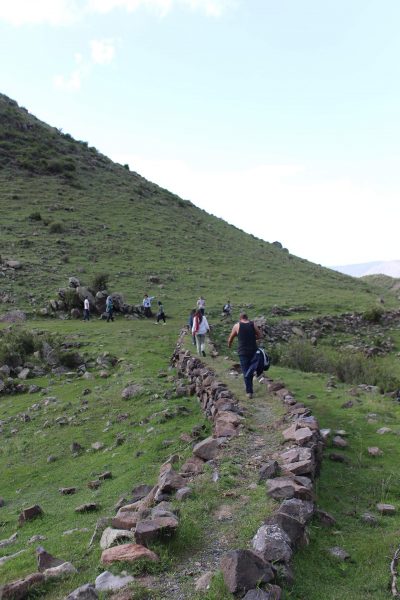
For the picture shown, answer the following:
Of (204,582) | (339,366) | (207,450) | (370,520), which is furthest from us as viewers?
(339,366)

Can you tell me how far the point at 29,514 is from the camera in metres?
7.55

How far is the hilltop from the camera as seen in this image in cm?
3456

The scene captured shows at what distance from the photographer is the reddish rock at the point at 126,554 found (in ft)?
15.8

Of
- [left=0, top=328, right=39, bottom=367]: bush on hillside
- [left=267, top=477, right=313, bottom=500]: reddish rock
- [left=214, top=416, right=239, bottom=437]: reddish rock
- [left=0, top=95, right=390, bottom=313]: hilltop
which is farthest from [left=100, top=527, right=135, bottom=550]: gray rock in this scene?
[left=0, top=95, right=390, bottom=313]: hilltop

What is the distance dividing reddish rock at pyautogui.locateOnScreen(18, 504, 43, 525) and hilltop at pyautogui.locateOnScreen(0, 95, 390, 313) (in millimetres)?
22362

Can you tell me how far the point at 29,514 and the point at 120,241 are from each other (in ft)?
123

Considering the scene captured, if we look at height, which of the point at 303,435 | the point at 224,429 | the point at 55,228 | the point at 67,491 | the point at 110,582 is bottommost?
the point at 67,491

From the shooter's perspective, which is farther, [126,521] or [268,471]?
[268,471]

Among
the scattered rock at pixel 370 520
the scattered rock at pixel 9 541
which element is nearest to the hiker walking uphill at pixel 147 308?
the scattered rock at pixel 9 541

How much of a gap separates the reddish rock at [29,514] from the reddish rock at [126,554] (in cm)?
304

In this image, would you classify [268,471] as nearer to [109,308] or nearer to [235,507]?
[235,507]

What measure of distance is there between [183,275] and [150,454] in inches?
1161

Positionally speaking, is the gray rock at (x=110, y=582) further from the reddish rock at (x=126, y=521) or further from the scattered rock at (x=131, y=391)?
the scattered rock at (x=131, y=391)

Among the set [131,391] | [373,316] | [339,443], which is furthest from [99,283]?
[339,443]
